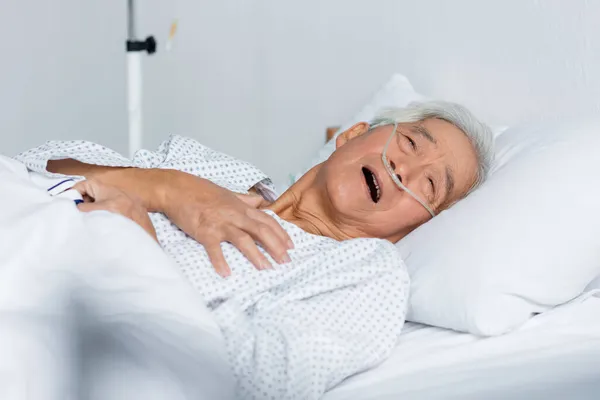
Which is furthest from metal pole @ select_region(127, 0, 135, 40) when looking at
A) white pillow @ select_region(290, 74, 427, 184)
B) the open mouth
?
the open mouth

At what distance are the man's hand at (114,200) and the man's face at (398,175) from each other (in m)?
0.38

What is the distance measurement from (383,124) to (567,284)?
1.88ft

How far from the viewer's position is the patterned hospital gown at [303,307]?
115cm

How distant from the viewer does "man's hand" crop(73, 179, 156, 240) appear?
137cm

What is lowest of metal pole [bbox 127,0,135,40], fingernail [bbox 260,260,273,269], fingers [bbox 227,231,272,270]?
fingernail [bbox 260,260,273,269]

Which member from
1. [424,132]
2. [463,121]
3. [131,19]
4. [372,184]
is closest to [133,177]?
[372,184]

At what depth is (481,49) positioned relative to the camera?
205 cm

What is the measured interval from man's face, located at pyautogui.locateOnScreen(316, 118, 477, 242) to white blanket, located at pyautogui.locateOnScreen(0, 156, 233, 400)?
0.52m

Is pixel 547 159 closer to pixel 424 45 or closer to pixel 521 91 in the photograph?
pixel 521 91

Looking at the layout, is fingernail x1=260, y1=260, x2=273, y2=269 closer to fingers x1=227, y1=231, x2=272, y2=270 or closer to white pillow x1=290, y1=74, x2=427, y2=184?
fingers x1=227, y1=231, x2=272, y2=270

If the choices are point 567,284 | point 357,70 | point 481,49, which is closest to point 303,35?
point 357,70

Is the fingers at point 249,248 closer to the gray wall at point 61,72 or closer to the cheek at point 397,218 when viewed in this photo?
the cheek at point 397,218

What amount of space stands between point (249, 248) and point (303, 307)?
0.52 ft

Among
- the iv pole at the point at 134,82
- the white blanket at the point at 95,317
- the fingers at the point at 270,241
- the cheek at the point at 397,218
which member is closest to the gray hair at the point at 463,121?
the cheek at the point at 397,218
